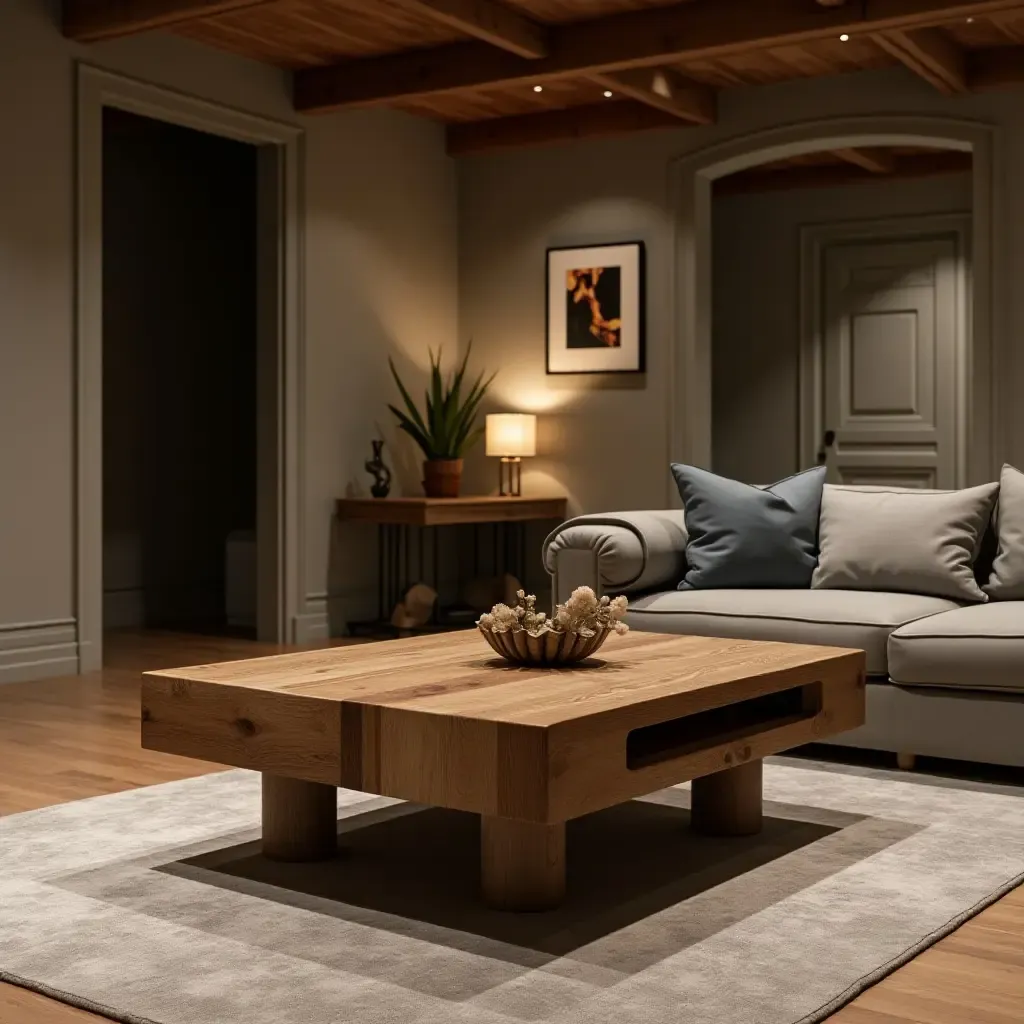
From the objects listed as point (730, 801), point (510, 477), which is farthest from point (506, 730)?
point (510, 477)

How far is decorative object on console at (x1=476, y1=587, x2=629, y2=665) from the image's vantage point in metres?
2.94

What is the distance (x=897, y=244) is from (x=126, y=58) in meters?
4.58

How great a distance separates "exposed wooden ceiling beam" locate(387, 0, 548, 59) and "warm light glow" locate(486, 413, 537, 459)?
73.2 inches

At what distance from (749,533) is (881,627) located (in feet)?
2.31

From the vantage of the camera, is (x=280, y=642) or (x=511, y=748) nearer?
(x=511, y=748)

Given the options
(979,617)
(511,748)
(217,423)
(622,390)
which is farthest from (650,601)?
(217,423)

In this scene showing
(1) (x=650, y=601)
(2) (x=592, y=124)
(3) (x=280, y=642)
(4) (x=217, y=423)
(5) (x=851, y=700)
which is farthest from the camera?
(4) (x=217, y=423)

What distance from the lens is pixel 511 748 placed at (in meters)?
2.32

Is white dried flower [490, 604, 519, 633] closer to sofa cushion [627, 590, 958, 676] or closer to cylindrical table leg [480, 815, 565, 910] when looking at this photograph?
cylindrical table leg [480, 815, 565, 910]

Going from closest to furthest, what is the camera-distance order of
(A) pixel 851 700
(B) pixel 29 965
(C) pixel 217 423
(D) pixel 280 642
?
(B) pixel 29 965 → (A) pixel 851 700 → (D) pixel 280 642 → (C) pixel 217 423

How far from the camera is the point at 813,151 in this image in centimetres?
681

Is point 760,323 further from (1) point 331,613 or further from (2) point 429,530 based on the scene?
(1) point 331,613

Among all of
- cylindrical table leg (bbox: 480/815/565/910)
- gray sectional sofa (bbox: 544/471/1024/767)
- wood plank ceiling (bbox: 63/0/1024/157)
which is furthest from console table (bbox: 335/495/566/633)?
cylindrical table leg (bbox: 480/815/565/910)

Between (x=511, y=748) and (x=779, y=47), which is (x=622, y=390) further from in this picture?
(x=511, y=748)
